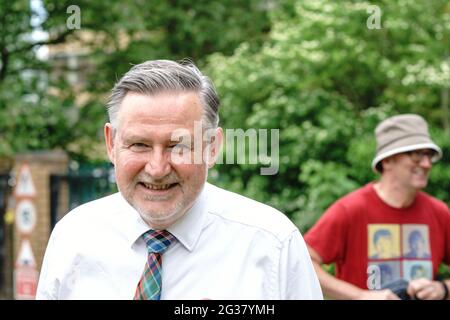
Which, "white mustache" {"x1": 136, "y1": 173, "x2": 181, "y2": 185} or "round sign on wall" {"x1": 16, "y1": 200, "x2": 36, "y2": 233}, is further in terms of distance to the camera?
"round sign on wall" {"x1": 16, "y1": 200, "x2": 36, "y2": 233}

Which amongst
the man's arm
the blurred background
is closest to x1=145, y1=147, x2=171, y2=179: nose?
the man's arm

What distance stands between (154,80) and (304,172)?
210 inches

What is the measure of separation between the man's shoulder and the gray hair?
216 millimetres

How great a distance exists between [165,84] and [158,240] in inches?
16.1

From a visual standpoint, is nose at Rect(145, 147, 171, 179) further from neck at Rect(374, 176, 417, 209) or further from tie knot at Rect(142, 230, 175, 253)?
neck at Rect(374, 176, 417, 209)

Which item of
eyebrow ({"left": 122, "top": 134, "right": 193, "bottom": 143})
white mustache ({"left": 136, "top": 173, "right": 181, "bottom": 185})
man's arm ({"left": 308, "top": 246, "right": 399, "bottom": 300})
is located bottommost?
man's arm ({"left": 308, "top": 246, "right": 399, "bottom": 300})

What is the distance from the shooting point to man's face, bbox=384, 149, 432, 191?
388 centimetres

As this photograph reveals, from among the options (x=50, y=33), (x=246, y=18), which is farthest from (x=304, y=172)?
(x=246, y=18)

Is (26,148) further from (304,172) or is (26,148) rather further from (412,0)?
(412,0)

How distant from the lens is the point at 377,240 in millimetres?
3814

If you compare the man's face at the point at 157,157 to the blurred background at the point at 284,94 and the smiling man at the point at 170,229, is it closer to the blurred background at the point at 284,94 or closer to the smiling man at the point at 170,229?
the smiling man at the point at 170,229

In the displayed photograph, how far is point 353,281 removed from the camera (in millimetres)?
3826

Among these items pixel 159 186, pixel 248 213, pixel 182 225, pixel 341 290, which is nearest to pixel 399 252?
pixel 341 290

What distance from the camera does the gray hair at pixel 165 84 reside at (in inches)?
74.3
